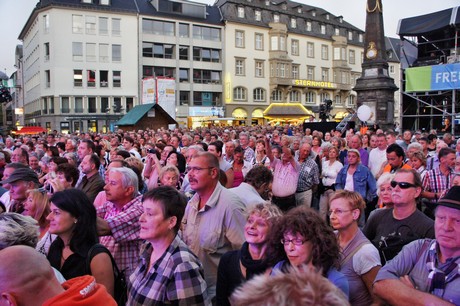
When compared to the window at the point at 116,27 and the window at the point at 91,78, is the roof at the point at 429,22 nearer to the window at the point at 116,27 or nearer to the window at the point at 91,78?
the window at the point at 116,27

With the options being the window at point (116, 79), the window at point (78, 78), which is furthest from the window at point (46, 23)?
the window at point (116, 79)

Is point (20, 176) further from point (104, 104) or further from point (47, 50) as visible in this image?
point (47, 50)

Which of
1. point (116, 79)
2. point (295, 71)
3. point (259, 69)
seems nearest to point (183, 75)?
point (116, 79)

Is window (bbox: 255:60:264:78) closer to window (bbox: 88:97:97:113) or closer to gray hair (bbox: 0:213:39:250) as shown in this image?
window (bbox: 88:97:97:113)

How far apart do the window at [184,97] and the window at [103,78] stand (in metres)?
8.28

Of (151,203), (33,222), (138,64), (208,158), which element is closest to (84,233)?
(33,222)

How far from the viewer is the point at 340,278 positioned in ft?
7.83

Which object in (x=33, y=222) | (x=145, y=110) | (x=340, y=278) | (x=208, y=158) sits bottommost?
(x=340, y=278)

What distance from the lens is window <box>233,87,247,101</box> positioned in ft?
169

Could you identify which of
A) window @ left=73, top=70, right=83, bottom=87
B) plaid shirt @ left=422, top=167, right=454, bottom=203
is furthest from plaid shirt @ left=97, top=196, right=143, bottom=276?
window @ left=73, top=70, right=83, bottom=87

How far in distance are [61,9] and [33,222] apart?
45787 mm

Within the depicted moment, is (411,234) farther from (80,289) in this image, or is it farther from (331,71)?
(331,71)

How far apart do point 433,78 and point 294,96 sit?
38596 mm

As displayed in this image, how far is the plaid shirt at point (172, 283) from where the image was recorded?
2.54 metres
